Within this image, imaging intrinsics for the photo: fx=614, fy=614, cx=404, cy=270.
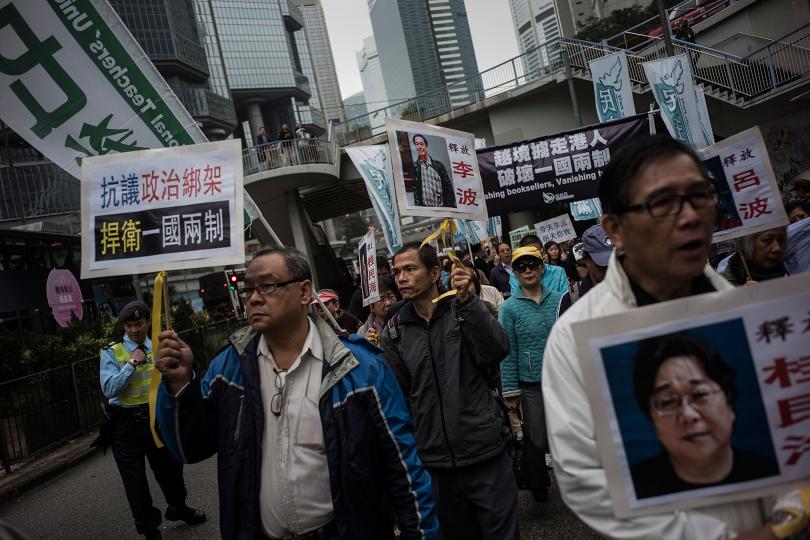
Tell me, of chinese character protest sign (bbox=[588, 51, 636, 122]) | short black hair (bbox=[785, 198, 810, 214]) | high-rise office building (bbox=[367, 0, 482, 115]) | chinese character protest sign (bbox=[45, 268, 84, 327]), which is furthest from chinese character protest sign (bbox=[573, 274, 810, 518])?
high-rise office building (bbox=[367, 0, 482, 115])

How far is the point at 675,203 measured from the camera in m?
1.64

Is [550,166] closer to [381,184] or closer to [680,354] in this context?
[381,184]

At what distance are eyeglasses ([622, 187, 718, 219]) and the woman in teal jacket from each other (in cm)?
333

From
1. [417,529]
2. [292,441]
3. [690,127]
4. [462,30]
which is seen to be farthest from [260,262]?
[462,30]

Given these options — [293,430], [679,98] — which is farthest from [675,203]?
[679,98]

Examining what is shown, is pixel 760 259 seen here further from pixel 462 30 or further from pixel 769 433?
pixel 462 30

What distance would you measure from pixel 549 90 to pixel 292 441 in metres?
22.3

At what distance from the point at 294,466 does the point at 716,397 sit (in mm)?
1616

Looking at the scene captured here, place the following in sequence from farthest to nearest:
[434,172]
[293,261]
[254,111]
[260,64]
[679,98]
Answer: [260,64], [254,111], [679,98], [434,172], [293,261]

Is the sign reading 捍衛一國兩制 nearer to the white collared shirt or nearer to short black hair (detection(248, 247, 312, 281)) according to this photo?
short black hair (detection(248, 247, 312, 281))

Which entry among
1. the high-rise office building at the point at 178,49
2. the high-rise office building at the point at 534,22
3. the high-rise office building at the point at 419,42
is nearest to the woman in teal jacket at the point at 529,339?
the high-rise office building at the point at 178,49

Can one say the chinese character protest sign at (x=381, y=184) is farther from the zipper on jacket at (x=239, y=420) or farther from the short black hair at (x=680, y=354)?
the short black hair at (x=680, y=354)

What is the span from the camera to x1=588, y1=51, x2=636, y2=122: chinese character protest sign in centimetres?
1274

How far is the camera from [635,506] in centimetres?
155
